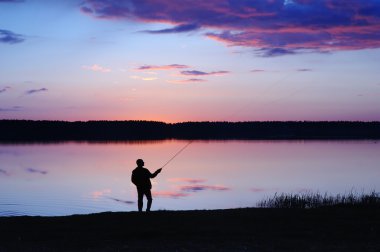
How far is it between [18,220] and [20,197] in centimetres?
1960

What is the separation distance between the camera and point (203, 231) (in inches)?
564

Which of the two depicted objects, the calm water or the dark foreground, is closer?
the dark foreground

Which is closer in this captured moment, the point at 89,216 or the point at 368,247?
the point at 368,247

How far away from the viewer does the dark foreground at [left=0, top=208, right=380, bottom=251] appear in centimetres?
1250

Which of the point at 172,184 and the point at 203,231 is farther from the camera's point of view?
the point at 172,184

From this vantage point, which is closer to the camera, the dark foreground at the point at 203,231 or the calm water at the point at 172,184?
the dark foreground at the point at 203,231

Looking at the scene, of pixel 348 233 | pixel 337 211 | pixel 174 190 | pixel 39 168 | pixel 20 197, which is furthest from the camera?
pixel 39 168

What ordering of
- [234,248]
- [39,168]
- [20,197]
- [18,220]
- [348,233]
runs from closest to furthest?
1. [234,248]
2. [348,233]
3. [18,220]
4. [20,197]
5. [39,168]

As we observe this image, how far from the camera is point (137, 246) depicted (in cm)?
1245

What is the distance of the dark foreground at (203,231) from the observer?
Answer: 12500 mm

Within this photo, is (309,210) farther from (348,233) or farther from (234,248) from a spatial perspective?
(234,248)

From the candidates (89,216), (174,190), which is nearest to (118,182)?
(174,190)

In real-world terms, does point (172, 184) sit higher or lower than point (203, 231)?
lower

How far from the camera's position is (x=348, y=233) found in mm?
14188
